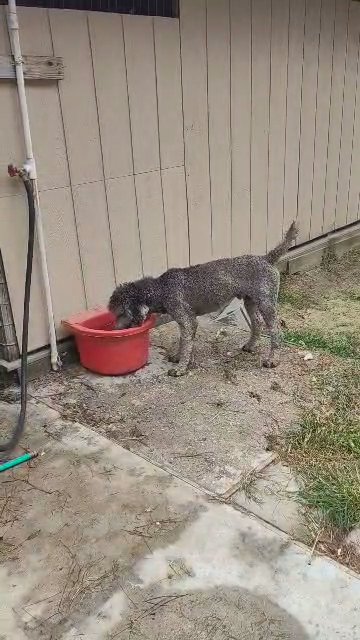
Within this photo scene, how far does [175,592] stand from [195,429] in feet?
3.57

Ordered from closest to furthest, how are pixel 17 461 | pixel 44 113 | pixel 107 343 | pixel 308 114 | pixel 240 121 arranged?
pixel 17 461, pixel 44 113, pixel 107 343, pixel 240 121, pixel 308 114

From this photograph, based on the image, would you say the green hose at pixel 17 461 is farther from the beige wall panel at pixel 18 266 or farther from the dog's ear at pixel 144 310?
the dog's ear at pixel 144 310

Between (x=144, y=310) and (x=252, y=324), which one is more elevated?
(x=144, y=310)

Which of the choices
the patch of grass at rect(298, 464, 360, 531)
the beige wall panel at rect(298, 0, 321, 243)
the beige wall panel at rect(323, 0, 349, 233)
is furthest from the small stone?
the beige wall panel at rect(323, 0, 349, 233)

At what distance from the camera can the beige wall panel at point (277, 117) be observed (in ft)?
15.1

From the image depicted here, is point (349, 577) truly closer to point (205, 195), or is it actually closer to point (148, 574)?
point (148, 574)

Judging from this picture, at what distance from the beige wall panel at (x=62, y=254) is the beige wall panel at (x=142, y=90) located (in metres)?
0.67

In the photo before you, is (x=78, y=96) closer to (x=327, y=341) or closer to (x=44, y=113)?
(x=44, y=113)

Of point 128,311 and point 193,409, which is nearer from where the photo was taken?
point 193,409

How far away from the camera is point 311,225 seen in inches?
228

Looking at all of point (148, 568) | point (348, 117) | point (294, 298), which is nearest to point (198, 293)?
point (294, 298)

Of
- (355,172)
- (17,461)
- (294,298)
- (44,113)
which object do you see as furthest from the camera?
(355,172)

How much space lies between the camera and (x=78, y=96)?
3.30 meters

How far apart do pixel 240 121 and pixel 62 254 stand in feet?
6.70
